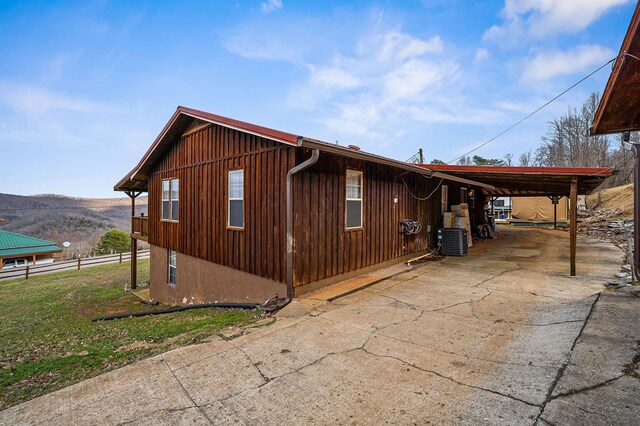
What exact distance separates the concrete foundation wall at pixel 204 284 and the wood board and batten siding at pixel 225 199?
21 centimetres

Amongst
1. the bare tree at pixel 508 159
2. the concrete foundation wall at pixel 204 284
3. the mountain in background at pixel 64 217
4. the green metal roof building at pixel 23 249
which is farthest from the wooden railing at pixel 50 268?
the bare tree at pixel 508 159

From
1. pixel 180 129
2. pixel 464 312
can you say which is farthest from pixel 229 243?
pixel 464 312

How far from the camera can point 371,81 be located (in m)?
20.5

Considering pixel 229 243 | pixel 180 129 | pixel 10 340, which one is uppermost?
pixel 180 129

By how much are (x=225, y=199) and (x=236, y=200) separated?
0.45 metres

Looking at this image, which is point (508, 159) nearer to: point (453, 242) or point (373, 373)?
point (453, 242)

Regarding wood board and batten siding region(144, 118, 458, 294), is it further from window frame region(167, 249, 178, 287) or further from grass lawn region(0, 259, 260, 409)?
grass lawn region(0, 259, 260, 409)

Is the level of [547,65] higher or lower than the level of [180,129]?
higher

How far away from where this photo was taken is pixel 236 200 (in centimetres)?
695

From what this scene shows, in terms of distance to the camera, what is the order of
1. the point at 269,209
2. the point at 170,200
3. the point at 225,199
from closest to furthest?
the point at 269,209 → the point at 225,199 → the point at 170,200

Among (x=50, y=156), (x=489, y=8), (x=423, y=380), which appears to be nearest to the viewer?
(x=423, y=380)

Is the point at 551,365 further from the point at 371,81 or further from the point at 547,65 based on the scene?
the point at 371,81

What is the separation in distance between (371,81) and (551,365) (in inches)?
806

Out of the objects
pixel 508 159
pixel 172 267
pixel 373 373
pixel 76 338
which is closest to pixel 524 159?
pixel 508 159
